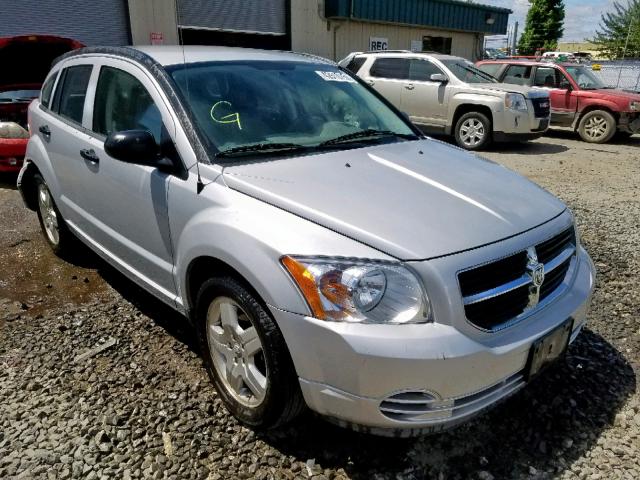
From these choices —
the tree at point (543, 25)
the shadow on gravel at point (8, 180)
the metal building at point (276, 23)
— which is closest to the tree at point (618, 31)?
the tree at point (543, 25)

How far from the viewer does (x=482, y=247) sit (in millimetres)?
1992

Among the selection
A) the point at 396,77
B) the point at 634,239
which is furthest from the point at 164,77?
the point at 396,77

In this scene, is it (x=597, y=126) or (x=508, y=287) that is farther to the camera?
(x=597, y=126)

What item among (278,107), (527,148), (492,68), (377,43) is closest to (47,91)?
(278,107)

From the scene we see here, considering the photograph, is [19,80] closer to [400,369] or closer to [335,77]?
[335,77]

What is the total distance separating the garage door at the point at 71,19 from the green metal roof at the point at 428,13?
7201mm

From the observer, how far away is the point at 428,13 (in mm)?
20828

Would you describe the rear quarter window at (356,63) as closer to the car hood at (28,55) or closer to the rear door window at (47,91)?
the car hood at (28,55)

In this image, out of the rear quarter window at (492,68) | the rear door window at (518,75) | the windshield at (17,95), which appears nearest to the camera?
the windshield at (17,95)

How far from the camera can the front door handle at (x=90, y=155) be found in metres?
3.19

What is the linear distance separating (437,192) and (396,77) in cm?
882

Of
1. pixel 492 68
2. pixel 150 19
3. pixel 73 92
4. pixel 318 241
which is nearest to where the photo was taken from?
pixel 318 241

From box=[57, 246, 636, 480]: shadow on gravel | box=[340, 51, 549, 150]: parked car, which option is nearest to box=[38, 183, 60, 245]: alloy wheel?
box=[57, 246, 636, 480]: shadow on gravel

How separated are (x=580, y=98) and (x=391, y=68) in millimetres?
4079
